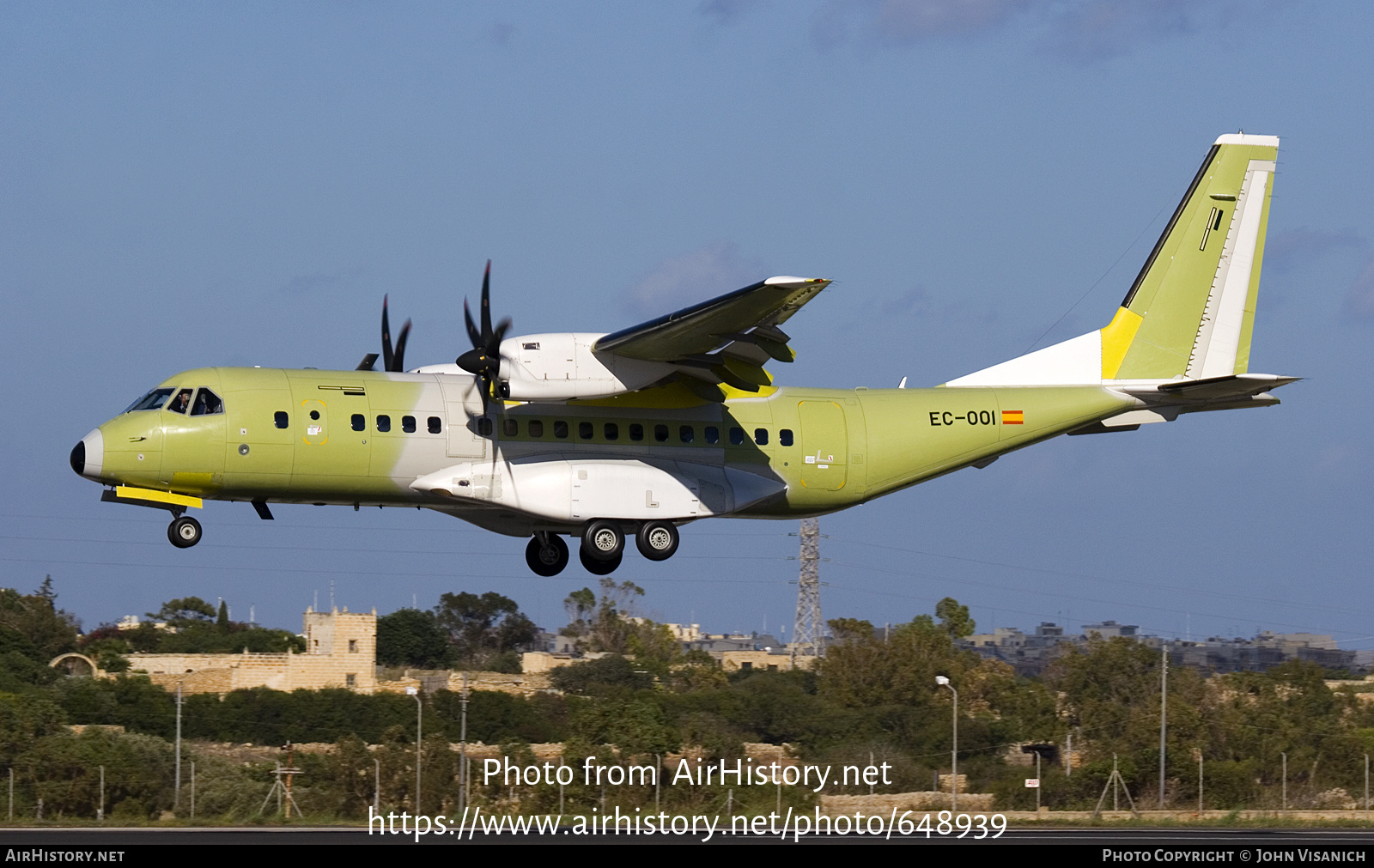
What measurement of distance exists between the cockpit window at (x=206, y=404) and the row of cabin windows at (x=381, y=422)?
0.73 m

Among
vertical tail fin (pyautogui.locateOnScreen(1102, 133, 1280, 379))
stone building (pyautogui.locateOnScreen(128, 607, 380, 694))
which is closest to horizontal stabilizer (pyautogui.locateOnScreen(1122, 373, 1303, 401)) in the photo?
vertical tail fin (pyautogui.locateOnScreen(1102, 133, 1280, 379))

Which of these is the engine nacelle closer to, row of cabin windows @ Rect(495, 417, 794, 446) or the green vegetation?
row of cabin windows @ Rect(495, 417, 794, 446)

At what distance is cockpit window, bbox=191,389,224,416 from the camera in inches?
818

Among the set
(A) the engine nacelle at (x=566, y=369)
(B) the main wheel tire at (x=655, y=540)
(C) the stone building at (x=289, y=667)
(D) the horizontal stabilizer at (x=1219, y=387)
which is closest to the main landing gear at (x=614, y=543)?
(B) the main wheel tire at (x=655, y=540)

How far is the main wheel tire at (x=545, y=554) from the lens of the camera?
24.2 meters

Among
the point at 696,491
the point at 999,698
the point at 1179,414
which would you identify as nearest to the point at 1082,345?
the point at 1179,414

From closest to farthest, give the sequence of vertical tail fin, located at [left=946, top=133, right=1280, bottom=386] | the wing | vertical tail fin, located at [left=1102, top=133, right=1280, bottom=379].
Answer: the wing
vertical tail fin, located at [left=946, top=133, right=1280, bottom=386]
vertical tail fin, located at [left=1102, top=133, right=1280, bottom=379]

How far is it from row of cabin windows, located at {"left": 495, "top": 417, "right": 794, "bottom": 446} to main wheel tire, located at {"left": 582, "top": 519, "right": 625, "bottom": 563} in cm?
125

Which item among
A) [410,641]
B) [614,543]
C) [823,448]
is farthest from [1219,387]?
[410,641]

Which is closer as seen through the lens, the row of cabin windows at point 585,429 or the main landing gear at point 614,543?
the row of cabin windows at point 585,429

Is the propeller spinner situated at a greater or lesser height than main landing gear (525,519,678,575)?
greater

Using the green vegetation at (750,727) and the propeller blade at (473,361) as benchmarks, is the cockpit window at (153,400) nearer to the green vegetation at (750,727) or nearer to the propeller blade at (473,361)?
the propeller blade at (473,361)

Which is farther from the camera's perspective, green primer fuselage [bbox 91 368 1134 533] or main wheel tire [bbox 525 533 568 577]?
main wheel tire [bbox 525 533 568 577]

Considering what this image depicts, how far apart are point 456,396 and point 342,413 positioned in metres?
1.62
